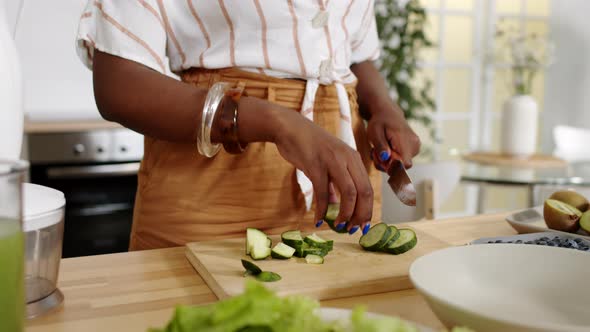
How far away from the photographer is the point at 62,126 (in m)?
2.93

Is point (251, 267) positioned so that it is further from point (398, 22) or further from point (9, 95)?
point (398, 22)

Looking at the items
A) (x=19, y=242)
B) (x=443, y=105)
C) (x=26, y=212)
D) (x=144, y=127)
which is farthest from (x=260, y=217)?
(x=443, y=105)

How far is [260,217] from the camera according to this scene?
115cm

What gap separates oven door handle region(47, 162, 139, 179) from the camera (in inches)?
114

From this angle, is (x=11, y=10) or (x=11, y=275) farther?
(x=11, y=10)

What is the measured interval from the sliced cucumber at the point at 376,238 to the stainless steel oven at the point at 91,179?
7.32 ft

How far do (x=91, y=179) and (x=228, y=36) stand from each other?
2044 millimetres

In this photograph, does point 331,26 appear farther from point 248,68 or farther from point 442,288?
point 442,288

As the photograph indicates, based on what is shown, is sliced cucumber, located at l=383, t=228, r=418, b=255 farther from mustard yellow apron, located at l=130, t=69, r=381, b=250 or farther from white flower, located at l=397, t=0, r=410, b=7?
white flower, located at l=397, t=0, r=410, b=7

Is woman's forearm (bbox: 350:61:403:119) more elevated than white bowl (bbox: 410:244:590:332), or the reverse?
woman's forearm (bbox: 350:61:403:119)

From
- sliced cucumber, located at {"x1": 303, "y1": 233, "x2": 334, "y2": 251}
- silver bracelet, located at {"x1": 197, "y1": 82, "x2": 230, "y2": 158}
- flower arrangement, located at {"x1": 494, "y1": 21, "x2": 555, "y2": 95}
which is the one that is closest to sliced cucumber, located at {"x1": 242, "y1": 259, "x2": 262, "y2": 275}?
sliced cucumber, located at {"x1": 303, "y1": 233, "x2": 334, "y2": 251}

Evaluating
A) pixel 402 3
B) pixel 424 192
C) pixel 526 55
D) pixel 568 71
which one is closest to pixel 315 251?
pixel 424 192

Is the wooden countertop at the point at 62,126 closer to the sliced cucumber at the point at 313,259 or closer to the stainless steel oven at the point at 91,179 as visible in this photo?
the stainless steel oven at the point at 91,179

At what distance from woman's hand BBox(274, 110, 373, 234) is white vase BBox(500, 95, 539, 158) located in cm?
238
